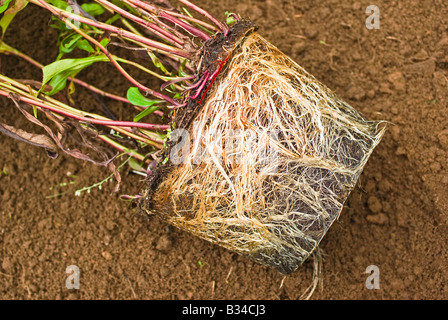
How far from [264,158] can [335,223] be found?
1.53 ft

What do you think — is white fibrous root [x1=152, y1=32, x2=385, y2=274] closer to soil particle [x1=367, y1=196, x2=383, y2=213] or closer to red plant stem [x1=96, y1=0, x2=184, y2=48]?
red plant stem [x1=96, y1=0, x2=184, y2=48]

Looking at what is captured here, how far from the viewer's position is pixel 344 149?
1101mm

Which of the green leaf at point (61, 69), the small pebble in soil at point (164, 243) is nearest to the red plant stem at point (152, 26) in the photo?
the green leaf at point (61, 69)

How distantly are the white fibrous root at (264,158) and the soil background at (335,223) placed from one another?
1.02 ft

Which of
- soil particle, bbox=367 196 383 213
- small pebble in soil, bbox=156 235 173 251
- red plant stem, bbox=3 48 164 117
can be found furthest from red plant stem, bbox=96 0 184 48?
soil particle, bbox=367 196 383 213

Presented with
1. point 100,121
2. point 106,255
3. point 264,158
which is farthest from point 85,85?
point 264,158

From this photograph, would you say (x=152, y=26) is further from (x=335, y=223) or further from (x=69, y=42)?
(x=335, y=223)

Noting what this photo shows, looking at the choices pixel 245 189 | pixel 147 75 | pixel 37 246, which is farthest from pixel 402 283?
pixel 37 246

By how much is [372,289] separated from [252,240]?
495mm

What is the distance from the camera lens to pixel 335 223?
4.51 ft

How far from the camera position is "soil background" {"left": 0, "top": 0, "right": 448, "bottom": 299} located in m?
1.36

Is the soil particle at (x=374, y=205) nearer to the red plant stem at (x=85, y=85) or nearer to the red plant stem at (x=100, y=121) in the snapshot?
the red plant stem at (x=100, y=121)

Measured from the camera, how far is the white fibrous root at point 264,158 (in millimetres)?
1037

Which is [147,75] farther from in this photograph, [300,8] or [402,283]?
[402,283]
